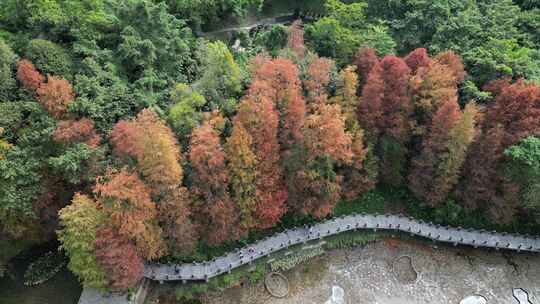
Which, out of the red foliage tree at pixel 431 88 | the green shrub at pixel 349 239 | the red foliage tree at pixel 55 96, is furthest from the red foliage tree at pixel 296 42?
the red foliage tree at pixel 55 96

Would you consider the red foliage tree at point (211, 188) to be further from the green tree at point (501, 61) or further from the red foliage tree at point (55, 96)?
the green tree at point (501, 61)

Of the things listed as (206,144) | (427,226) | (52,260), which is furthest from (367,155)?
(52,260)

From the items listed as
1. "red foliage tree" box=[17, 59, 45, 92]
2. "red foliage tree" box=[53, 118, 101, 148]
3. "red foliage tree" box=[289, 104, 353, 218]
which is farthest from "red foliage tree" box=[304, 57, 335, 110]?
"red foliage tree" box=[17, 59, 45, 92]

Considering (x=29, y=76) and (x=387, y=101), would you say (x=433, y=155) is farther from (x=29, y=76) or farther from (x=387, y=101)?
(x=29, y=76)

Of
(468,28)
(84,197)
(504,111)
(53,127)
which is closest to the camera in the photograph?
(84,197)

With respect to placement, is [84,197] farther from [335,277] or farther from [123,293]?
[335,277]

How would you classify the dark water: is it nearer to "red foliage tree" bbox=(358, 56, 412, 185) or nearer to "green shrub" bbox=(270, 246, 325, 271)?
"green shrub" bbox=(270, 246, 325, 271)
